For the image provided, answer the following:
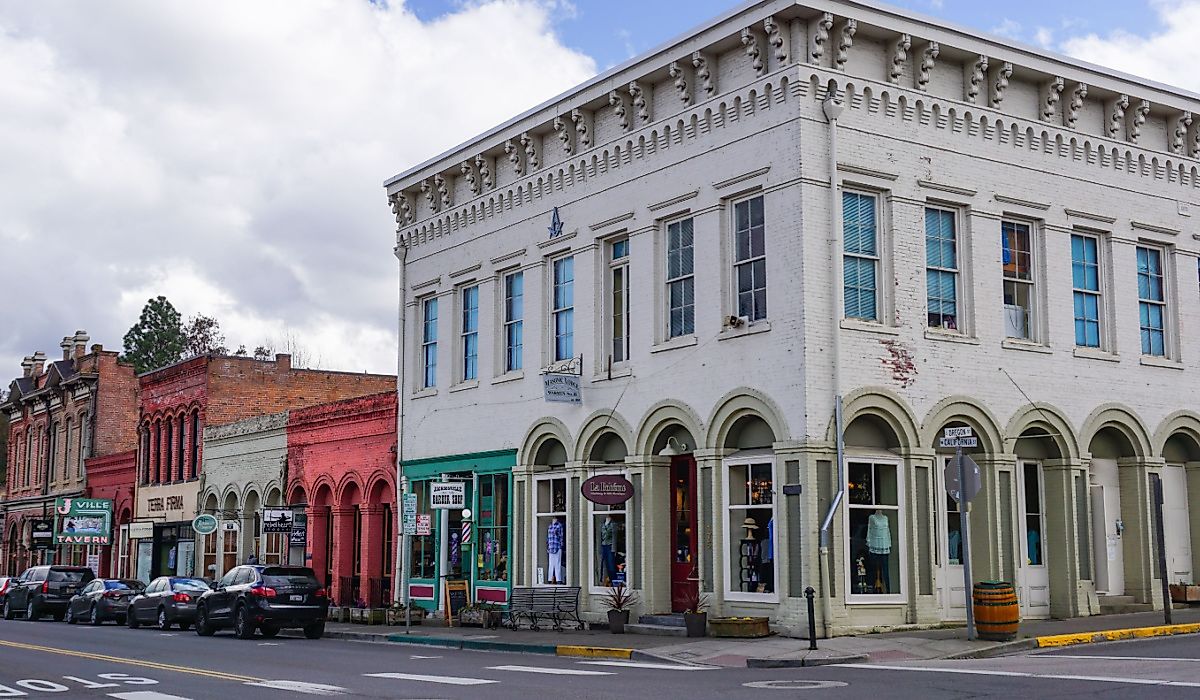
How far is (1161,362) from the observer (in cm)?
2462

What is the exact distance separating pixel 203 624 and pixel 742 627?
1311 centimetres

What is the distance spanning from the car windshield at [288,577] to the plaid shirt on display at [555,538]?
15.9 feet

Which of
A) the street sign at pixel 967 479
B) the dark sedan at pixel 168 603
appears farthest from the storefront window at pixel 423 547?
the street sign at pixel 967 479

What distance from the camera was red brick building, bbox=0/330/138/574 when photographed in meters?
51.7

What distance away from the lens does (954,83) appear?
22.7 m

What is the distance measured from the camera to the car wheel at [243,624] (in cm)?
2647

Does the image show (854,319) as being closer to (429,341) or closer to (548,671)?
(548,671)

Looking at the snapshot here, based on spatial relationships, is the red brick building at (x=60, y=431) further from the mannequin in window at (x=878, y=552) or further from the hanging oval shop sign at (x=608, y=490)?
the mannequin in window at (x=878, y=552)

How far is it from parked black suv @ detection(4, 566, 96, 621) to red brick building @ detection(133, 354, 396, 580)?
134 inches

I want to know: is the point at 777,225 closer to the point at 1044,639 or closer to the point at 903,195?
the point at 903,195

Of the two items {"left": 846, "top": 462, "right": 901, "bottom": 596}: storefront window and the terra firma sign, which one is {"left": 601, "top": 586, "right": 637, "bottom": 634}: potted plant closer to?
{"left": 846, "top": 462, "right": 901, "bottom": 596}: storefront window

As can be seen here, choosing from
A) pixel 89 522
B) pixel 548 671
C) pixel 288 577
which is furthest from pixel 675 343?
pixel 89 522

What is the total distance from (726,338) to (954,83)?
574 cm

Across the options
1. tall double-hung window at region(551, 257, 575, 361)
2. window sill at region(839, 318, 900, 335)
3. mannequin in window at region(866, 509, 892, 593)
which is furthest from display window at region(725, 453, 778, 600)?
tall double-hung window at region(551, 257, 575, 361)
